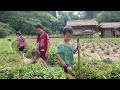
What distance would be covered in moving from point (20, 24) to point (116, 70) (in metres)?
10.5

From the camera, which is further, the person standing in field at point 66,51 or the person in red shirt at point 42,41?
the person in red shirt at point 42,41

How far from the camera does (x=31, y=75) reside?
503cm

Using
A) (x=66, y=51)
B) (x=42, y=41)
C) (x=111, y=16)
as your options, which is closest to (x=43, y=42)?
(x=42, y=41)

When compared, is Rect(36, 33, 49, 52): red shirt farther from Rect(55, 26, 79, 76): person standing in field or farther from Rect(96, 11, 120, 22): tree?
Rect(96, 11, 120, 22): tree

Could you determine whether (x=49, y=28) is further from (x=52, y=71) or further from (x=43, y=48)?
(x=52, y=71)

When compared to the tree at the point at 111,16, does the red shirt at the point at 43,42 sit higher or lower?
lower

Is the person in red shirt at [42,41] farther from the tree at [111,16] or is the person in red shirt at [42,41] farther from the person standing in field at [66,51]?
the tree at [111,16]

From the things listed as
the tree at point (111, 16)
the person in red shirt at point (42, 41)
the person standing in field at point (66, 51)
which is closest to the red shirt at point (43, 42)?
the person in red shirt at point (42, 41)

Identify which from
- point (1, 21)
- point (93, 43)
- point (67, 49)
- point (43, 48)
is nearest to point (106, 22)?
point (93, 43)

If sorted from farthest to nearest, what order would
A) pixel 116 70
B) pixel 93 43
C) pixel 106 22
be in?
pixel 93 43 < pixel 106 22 < pixel 116 70

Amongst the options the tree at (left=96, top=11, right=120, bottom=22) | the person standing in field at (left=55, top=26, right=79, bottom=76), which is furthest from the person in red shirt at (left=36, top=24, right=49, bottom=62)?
the tree at (left=96, top=11, right=120, bottom=22)

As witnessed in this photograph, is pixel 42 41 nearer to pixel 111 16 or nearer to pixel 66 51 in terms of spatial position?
pixel 66 51
